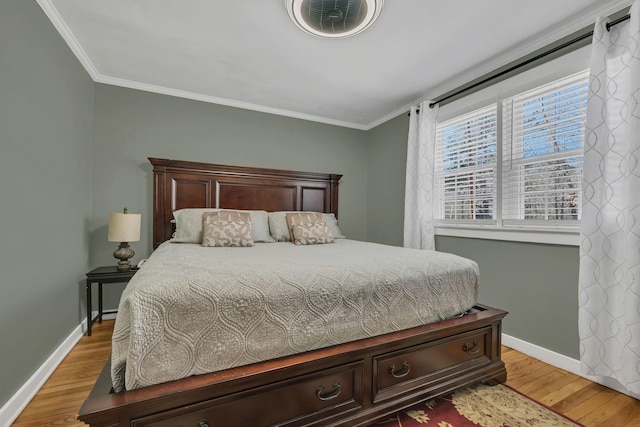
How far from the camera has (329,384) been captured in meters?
1.31

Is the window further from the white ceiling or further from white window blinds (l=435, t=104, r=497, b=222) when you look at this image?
the white ceiling

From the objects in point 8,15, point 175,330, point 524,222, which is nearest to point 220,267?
point 175,330

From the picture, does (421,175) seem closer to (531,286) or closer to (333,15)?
(531,286)

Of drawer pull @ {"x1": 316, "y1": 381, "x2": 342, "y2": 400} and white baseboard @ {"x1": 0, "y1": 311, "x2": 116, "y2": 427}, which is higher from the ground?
drawer pull @ {"x1": 316, "y1": 381, "x2": 342, "y2": 400}

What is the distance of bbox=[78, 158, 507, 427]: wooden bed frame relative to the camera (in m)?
1.00

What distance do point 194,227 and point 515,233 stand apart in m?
2.83

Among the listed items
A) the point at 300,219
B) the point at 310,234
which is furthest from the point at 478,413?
the point at 300,219

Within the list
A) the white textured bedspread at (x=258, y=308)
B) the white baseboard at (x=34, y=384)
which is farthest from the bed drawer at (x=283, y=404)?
the white baseboard at (x=34, y=384)

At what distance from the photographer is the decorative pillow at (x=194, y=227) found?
264cm

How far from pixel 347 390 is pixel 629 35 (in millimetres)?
2626

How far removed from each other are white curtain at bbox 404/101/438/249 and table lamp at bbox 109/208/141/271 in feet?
9.27

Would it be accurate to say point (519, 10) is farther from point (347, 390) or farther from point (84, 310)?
point (84, 310)

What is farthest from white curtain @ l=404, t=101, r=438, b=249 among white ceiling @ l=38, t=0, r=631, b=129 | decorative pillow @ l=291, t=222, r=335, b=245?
decorative pillow @ l=291, t=222, r=335, b=245

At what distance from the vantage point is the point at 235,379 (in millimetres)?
1099
